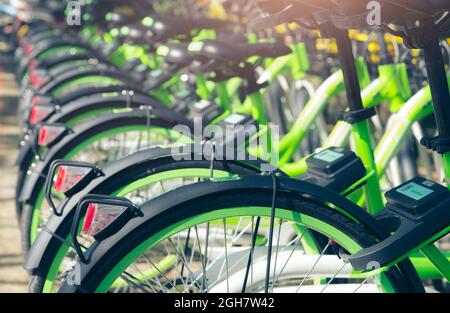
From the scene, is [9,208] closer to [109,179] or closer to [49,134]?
[49,134]

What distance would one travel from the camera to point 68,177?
8.14 feet

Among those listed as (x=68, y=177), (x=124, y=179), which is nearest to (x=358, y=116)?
(x=124, y=179)

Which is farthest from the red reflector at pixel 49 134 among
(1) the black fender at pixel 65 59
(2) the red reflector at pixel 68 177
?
(1) the black fender at pixel 65 59

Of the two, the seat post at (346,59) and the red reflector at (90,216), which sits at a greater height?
the seat post at (346,59)

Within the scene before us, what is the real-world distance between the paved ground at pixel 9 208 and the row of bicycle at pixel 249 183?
0.36m

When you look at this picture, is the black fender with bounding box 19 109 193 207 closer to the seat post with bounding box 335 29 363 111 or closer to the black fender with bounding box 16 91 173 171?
the black fender with bounding box 16 91 173 171

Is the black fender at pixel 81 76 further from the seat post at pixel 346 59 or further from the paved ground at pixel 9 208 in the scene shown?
the seat post at pixel 346 59

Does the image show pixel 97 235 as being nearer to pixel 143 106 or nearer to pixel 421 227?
pixel 421 227

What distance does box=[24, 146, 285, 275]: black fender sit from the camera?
256 centimetres

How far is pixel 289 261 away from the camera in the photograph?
2396 millimetres

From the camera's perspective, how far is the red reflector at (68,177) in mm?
2473

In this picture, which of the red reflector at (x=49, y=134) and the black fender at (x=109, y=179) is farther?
the red reflector at (x=49, y=134)

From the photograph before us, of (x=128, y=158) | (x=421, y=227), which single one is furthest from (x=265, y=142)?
(x=421, y=227)

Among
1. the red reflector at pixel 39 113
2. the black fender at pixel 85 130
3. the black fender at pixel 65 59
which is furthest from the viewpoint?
the black fender at pixel 65 59
